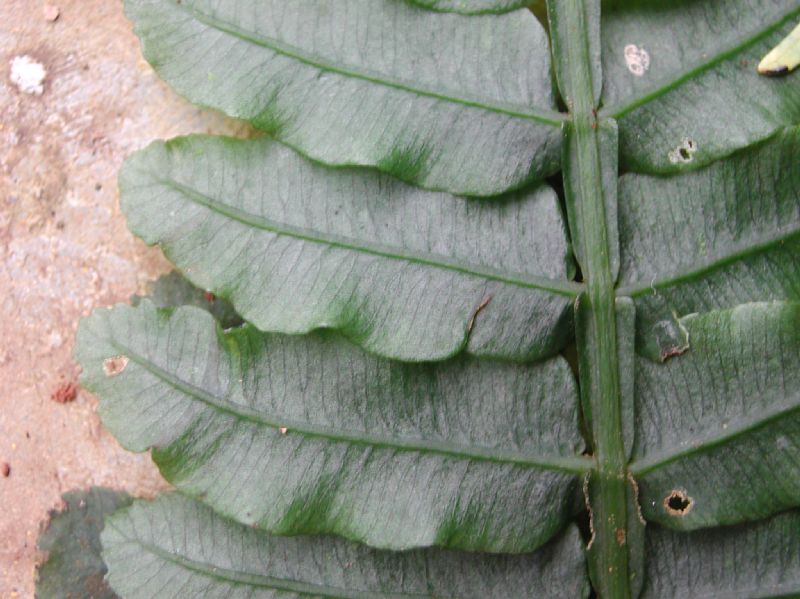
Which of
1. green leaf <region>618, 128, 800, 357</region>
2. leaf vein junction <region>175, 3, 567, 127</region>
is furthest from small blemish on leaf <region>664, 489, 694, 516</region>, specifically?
leaf vein junction <region>175, 3, 567, 127</region>

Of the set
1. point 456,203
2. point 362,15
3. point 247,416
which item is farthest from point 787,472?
point 362,15

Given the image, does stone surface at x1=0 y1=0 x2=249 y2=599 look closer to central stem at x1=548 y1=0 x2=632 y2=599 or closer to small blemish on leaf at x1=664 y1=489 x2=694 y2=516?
central stem at x1=548 y1=0 x2=632 y2=599

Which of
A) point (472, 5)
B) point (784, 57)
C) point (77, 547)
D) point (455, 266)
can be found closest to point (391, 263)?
point (455, 266)

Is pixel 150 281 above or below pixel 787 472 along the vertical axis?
above

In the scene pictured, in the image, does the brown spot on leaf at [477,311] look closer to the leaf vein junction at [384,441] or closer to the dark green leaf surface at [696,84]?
the leaf vein junction at [384,441]

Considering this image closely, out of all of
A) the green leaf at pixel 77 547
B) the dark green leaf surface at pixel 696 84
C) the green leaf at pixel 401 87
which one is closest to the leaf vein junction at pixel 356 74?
the green leaf at pixel 401 87

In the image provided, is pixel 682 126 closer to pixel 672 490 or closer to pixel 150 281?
pixel 672 490
